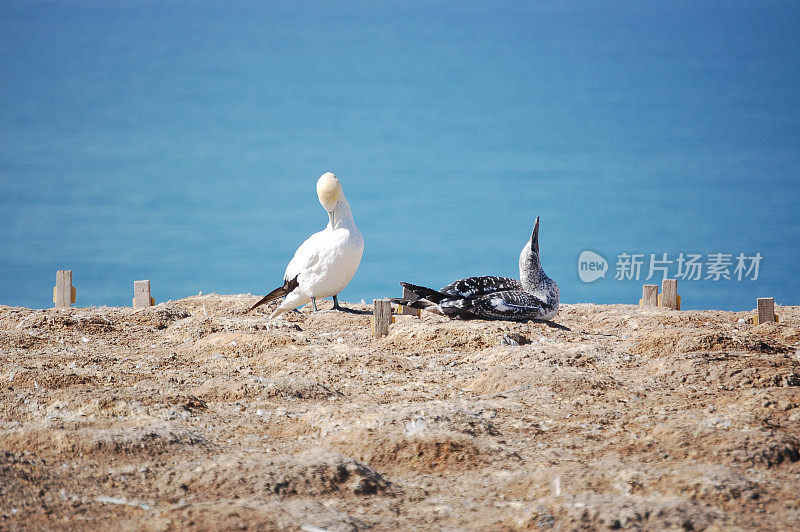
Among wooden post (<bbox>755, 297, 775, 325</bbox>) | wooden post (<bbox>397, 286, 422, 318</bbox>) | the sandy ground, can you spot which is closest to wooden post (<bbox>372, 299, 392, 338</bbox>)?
the sandy ground

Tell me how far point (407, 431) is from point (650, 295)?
8313 millimetres

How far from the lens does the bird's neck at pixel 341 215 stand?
1005 centimetres

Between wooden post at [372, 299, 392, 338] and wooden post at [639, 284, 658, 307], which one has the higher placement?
wooden post at [639, 284, 658, 307]

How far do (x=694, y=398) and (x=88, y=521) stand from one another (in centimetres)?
403

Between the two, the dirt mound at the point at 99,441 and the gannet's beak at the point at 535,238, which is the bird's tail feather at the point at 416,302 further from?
the dirt mound at the point at 99,441

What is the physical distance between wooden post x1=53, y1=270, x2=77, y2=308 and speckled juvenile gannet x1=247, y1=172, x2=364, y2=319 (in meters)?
3.57

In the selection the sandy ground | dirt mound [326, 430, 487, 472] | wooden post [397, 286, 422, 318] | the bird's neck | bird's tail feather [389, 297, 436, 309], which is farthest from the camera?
the bird's neck

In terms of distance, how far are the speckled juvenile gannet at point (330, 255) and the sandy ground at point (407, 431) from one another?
2026mm

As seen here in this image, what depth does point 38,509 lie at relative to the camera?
304cm

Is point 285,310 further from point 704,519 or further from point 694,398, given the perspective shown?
point 704,519

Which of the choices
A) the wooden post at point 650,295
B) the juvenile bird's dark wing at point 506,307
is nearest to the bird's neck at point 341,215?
the juvenile bird's dark wing at point 506,307

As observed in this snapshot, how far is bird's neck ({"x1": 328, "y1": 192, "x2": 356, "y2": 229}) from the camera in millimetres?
10055

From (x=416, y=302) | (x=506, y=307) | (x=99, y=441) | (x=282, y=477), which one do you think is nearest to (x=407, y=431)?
(x=282, y=477)

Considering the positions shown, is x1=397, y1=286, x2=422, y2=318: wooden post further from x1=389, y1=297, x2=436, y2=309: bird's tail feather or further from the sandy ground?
the sandy ground
